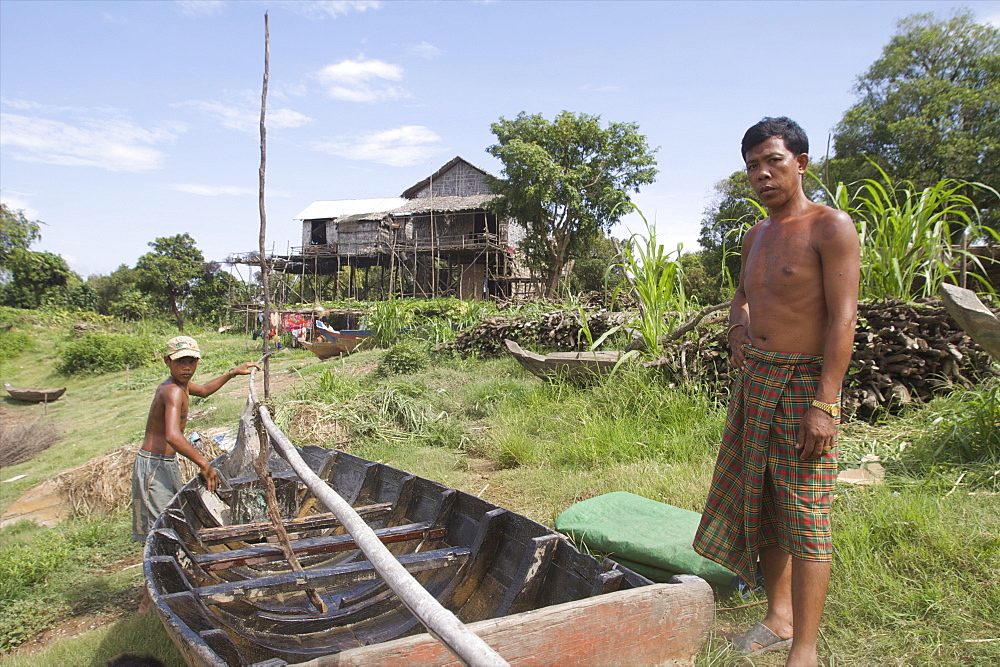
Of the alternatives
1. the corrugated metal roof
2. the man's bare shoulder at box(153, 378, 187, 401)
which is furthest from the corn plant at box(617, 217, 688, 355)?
the corrugated metal roof

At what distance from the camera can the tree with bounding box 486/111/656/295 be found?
22.2 m

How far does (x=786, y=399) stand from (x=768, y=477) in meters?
0.30

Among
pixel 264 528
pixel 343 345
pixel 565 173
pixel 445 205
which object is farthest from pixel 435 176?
pixel 264 528

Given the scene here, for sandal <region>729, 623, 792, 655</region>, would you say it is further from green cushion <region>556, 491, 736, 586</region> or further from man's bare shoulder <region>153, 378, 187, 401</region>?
man's bare shoulder <region>153, 378, 187, 401</region>

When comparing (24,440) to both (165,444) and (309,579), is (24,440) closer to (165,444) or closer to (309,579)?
(165,444)

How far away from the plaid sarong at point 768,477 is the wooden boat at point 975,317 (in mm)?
1633

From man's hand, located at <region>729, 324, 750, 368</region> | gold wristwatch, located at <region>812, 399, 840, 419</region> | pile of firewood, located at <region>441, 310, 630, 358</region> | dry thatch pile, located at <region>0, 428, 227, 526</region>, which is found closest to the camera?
gold wristwatch, located at <region>812, 399, 840, 419</region>

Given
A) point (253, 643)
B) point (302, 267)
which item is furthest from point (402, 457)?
point (302, 267)

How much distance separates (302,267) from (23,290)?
1150 centimetres

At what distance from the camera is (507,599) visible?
235cm

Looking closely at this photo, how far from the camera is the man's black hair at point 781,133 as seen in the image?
204 cm

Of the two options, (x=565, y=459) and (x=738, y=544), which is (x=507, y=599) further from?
(x=565, y=459)

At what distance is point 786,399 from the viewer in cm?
198

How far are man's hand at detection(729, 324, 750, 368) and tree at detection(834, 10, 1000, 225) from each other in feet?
64.6
